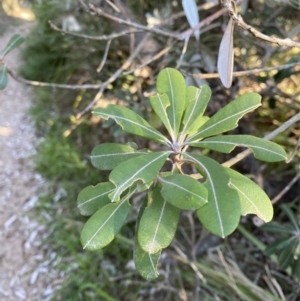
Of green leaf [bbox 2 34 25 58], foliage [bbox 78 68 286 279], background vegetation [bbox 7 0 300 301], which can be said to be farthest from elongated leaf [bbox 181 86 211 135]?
green leaf [bbox 2 34 25 58]

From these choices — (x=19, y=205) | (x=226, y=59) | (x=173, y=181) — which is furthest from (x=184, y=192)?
(x=19, y=205)

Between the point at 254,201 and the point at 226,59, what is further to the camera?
the point at 226,59

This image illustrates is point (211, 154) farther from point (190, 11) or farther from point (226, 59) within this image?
point (226, 59)

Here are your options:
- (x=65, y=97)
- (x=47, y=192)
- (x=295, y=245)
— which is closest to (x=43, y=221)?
(x=47, y=192)

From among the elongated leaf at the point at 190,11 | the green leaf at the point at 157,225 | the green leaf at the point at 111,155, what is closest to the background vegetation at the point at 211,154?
the elongated leaf at the point at 190,11

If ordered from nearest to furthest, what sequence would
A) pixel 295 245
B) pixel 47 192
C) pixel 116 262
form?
pixel 295 245, pixel 116 262, pixel 47 192

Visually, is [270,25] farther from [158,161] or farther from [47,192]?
[47,192]
